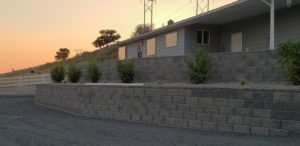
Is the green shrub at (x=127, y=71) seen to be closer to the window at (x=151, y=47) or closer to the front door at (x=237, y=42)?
the front door at (x=237, y=42)

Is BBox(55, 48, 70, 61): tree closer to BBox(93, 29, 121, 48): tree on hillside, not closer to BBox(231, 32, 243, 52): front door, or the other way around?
BBox(93, 29, 121, 48): tree on hillside

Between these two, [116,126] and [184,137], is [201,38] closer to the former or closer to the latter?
[116,126]

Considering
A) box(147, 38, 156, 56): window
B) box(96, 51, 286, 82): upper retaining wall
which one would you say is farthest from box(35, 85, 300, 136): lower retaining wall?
box(147, 38, 156, 56): window

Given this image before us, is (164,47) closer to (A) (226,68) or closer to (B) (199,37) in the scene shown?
(B) (199,37)

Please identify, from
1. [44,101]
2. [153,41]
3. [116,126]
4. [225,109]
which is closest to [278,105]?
[225,109]

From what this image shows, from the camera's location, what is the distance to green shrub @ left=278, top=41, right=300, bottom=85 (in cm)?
938

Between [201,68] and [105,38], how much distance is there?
64075 millimetres

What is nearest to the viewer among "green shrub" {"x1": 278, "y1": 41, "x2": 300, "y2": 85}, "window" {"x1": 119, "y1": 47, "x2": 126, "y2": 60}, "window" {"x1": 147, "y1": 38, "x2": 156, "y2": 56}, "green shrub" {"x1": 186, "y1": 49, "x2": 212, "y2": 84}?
"green shrub" {"x1": 278, "y1": 41, "x2": 300, "y2": 85}

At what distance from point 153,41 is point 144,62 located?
1003 cm

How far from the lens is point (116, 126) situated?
11.2 m

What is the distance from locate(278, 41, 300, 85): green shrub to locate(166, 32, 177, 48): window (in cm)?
1234

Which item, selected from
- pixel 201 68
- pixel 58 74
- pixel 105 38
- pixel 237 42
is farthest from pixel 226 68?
pixel 105 38

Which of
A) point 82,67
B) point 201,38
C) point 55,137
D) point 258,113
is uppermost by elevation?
point 201,38

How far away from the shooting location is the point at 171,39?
22.7 m
